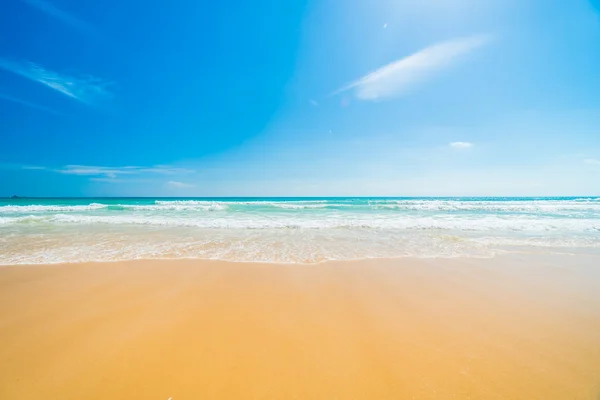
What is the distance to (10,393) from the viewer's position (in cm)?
182

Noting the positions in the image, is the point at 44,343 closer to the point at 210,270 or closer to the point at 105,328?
the point at 105,328

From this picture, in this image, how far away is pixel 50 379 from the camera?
6.35ft

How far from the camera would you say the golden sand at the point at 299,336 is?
1.86 meters

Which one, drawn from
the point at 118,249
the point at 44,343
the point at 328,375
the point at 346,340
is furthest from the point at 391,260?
the point at 118,249

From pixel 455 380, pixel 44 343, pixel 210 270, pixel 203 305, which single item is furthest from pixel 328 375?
pixel 210 270

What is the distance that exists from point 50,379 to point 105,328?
745 millimetres

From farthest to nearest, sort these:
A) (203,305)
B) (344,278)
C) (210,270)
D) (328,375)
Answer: (210,270)
(344,278)
(203,305)
(328,375)

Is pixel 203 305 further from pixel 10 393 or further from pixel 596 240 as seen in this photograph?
pixel 596 240

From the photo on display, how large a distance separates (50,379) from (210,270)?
271cm

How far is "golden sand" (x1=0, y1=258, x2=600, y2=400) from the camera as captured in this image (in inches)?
73.1

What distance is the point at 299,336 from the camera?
248cm

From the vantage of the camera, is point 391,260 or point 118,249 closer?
point 391,260

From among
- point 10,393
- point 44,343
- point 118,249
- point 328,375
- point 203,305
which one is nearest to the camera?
point 10,393

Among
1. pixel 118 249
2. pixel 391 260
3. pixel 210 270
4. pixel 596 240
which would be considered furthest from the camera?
pixel 596 240
